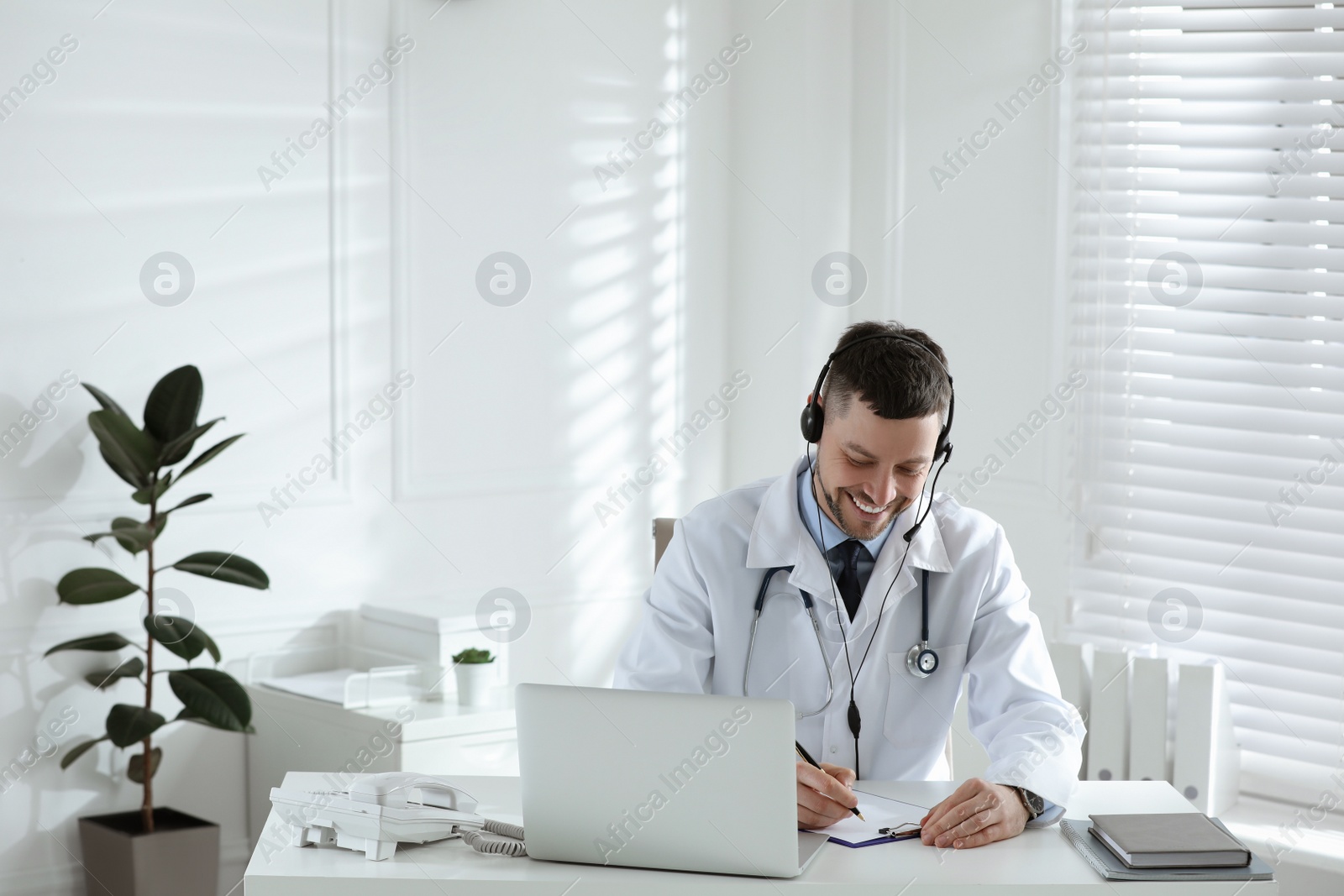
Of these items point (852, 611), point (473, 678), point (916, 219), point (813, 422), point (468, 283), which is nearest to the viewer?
point (813, 422)

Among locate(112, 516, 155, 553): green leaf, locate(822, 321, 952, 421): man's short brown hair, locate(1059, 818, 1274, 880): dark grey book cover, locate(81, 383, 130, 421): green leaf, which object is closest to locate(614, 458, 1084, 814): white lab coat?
locate(822, 321, 952, 421): man's short brown hair

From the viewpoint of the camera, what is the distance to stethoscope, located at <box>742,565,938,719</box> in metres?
2.30

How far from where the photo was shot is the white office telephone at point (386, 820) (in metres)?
1.73

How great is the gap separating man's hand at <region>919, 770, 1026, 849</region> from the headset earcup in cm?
61

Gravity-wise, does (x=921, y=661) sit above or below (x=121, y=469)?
below

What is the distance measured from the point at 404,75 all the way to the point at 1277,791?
2.90 meters

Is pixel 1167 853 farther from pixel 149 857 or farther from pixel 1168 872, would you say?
pixel 149 857

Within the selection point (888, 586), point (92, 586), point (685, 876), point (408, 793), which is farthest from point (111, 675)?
point (685, 876)

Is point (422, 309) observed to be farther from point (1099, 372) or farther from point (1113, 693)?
point (1113, 693)

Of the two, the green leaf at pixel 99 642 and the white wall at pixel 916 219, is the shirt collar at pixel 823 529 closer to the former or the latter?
the white wall at pixel 916 219

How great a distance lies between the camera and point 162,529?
10.6 ft

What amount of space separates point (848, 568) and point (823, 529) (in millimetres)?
78

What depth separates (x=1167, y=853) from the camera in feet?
5.68

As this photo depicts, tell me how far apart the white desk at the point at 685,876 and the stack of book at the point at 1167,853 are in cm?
1
